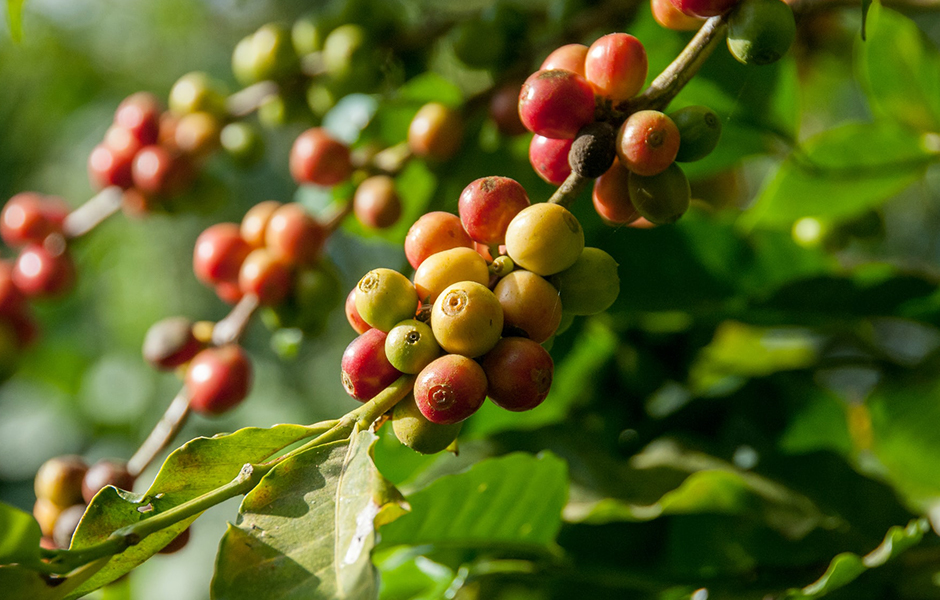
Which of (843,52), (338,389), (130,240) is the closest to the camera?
(843,52)

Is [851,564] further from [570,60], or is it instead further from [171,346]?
[171,346]

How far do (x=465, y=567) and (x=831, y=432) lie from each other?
42 centimetres

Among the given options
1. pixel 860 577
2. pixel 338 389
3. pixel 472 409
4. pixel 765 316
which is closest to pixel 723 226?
pixel 765 316

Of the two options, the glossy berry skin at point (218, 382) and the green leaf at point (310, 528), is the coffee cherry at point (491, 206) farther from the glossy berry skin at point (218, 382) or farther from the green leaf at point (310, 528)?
the glossy berry skin at point (218, 382)

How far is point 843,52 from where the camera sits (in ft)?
3.78

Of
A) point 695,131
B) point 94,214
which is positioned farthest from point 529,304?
point 94,214

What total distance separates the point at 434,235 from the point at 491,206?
0.12ft

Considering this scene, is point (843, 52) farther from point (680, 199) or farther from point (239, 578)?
point (239, 578)

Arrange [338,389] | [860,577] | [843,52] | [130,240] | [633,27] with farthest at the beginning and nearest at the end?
[338,389]
[130,240]
[843,52]
[633,27]
[860,577]

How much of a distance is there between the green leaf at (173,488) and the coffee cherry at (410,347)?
68 millimetres

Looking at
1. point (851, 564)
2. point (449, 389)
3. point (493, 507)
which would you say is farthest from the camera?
point (493, 507)

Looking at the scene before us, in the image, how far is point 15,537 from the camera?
36 cm

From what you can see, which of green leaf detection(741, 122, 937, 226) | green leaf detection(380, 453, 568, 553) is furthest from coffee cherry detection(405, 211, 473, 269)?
green leaf detection(741, 122, 937, 226)

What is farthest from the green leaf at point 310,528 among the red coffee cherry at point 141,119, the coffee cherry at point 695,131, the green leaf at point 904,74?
the green leaf at point 904,74
